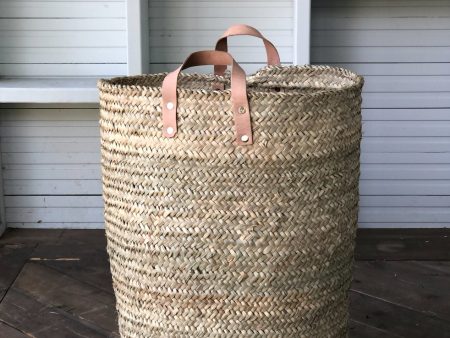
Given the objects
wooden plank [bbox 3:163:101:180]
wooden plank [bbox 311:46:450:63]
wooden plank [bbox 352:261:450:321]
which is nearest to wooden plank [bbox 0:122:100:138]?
wooden plank [bbox 3:163:101:180]

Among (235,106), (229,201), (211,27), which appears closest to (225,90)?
(235,106)

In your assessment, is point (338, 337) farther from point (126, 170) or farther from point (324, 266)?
point (126, 170)

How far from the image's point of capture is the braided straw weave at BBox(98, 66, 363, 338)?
1.37 m

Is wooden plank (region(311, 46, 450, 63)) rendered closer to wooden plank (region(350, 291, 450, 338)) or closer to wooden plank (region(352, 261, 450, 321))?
wooden plank (region(352, 261, 450, 321))

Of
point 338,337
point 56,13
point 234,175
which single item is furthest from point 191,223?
point 56,13

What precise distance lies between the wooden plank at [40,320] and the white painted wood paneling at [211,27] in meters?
0.89

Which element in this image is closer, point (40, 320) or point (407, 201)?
point (40, 320)

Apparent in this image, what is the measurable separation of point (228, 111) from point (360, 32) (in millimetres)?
1424

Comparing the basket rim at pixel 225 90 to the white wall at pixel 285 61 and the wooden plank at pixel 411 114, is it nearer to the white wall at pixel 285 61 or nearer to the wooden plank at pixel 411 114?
the white wall at pixel 285 61

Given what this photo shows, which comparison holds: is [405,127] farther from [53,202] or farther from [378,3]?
[53,202]

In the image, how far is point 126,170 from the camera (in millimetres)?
1460

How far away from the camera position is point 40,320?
2068 millimetres

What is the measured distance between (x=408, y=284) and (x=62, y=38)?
1.39m

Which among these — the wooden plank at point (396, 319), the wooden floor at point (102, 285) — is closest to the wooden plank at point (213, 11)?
the wooden floor at point (102, 285)
